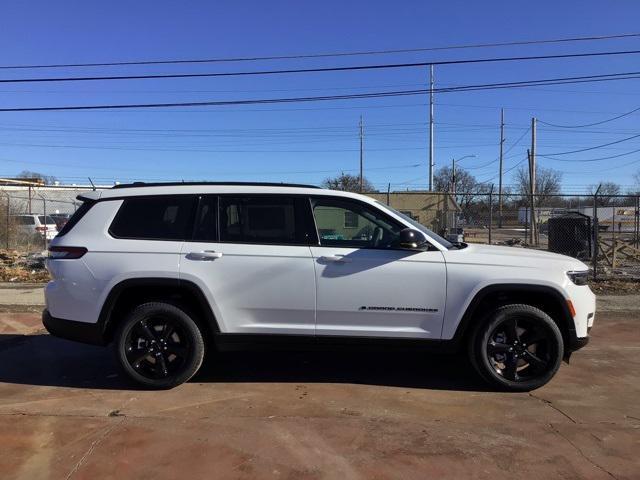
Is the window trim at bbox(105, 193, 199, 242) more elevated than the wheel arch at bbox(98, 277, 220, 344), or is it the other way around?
the window trim at bbox(105, 193, 199, 242)

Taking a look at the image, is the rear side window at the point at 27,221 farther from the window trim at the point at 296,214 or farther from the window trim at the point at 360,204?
the window trim at the point at 360,204

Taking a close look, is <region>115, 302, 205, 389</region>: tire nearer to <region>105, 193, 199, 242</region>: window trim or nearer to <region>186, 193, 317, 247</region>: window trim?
<region>105, 193, 199, 242</region>: window trim

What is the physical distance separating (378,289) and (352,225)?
676mm

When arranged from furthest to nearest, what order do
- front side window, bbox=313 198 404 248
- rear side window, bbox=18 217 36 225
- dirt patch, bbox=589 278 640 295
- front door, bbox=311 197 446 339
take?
rear side window, bbox=18 217 36 225 < dirt patch, bbox=589 278 640 295 < front side window, bbox=313 198 404 248 < front door, bbox=311 197 446 339

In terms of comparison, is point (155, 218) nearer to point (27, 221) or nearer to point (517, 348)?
point (517, 348)

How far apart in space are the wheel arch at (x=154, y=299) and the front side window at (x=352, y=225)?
1.26m

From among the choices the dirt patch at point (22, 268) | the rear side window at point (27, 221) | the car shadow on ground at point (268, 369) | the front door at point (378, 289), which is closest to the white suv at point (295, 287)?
the front door at point (378, 289)

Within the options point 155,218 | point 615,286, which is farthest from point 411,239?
point 615,286

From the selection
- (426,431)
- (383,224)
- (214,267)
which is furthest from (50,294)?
(426,431)

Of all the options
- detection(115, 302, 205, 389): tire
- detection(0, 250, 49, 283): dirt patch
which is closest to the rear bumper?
detection(115, 302, 205, 389): tire

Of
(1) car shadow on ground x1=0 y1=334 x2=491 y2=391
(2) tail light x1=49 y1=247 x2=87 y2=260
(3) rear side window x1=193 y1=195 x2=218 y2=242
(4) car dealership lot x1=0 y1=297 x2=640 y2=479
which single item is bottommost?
(4) car dealership lot x1=0 y1=297 x2=640 y2=479

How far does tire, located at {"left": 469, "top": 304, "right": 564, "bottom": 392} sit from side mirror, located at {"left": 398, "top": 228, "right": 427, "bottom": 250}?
921mm

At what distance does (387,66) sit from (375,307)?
38.4 ft

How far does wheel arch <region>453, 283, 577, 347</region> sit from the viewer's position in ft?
16.0
